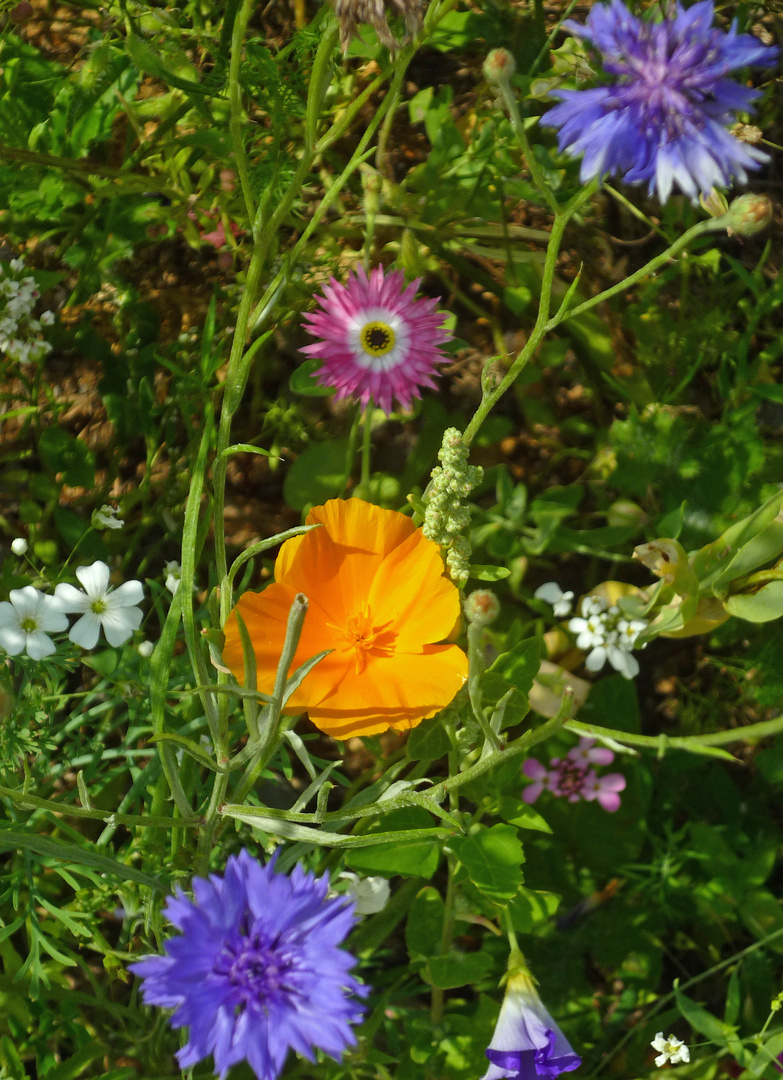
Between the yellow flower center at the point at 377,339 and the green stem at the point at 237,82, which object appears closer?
the green stem at the point at 237,82

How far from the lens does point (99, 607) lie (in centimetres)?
113

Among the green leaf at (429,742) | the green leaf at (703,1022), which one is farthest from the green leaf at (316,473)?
the green leaf at (703,1022)

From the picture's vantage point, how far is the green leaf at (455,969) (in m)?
1.14

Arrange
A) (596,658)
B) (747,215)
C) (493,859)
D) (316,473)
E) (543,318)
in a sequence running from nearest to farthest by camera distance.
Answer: (747,215)
(543,318)
(493,859)
(596,658)
(316,473)

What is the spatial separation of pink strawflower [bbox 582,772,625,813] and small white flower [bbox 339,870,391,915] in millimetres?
392

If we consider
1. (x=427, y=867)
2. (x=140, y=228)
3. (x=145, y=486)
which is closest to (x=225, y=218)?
(x=140, y=228)

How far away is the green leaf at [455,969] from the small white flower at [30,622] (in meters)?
0.63

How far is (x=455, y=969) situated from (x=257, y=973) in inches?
21.5

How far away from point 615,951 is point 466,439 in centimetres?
97

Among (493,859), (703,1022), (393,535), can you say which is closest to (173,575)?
(393,535)

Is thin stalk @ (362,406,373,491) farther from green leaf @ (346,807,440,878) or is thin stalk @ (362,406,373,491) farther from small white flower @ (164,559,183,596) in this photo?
green leaf @ (346,807,440,878)

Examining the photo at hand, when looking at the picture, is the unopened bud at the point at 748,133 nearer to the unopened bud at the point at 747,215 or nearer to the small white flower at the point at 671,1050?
the unopened bud at the point at 747,215

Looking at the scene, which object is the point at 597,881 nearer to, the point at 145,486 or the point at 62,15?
the point at 145,486

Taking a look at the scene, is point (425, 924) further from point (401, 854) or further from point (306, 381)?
point (306, 381)
